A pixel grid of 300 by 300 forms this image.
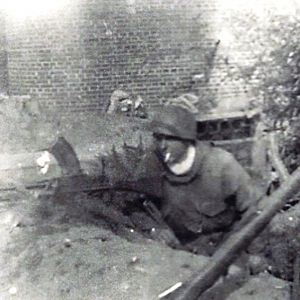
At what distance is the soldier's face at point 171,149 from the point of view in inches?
100

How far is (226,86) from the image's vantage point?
2.58 metres

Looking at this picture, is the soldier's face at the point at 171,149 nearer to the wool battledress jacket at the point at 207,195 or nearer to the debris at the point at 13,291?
the wool battledress jacket at the point at 207,195

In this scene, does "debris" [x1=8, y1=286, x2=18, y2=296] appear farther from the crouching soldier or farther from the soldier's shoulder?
the soldier's shoulder

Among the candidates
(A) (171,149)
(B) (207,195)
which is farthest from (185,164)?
(B) (207,195)

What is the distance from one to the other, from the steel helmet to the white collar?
65mm

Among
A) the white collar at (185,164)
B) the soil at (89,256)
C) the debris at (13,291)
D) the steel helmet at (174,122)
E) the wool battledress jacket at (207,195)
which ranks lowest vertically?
the debris at (13,291)

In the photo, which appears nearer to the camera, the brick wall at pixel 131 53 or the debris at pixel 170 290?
the brick wall at pixel 131 53

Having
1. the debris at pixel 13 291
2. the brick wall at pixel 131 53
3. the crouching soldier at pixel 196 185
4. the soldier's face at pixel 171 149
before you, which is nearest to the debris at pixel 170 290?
the crouching soldier at pixel 196 185

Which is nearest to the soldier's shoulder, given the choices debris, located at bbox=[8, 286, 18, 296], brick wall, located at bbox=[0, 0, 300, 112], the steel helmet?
the steel helmet

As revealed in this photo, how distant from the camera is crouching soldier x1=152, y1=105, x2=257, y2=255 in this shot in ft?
8.36

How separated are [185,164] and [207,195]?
0.68ft

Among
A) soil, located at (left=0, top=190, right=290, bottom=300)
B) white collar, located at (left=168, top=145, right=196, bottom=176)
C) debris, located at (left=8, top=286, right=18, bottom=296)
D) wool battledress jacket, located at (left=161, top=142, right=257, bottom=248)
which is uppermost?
white collar, located at (left=168, top=145, right=196, bottom=176)

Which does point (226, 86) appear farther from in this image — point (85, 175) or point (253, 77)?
point (85, 175)

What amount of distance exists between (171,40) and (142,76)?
231 millimetres
